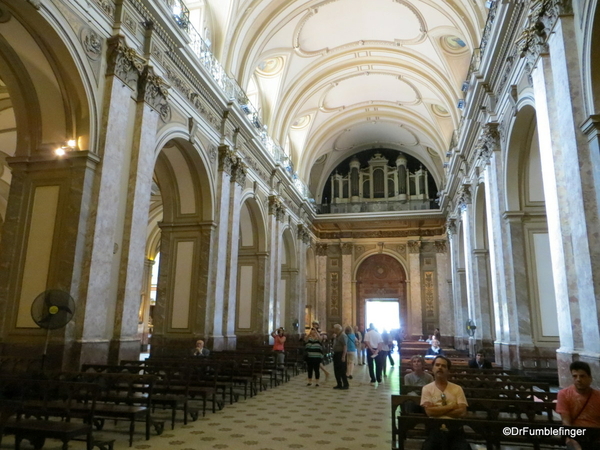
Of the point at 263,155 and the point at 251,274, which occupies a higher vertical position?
the point at 263,155

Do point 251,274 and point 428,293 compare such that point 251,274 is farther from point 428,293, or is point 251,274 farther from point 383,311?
point 428,293

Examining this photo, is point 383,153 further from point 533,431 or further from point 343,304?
point 533,431

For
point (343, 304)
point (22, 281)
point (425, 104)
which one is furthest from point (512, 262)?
point (343, 304)

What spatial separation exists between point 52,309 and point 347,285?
20005mm

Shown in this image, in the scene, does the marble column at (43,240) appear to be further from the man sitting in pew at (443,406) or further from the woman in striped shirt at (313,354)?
the man sitting in pew at (443,406)

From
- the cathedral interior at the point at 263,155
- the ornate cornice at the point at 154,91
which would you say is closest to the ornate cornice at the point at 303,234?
the cathedral interior at the point at 263,155

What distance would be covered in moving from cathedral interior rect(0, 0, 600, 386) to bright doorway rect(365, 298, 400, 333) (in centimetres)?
126

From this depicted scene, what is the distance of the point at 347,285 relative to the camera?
25.5 meters

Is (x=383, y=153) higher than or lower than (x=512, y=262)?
higher

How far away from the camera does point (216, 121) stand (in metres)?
12.8

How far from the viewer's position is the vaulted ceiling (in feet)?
44.1

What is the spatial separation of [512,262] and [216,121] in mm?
8240

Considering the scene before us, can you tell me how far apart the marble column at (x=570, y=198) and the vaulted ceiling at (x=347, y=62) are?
5.83m

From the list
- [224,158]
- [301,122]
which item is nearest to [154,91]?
[224,158]
